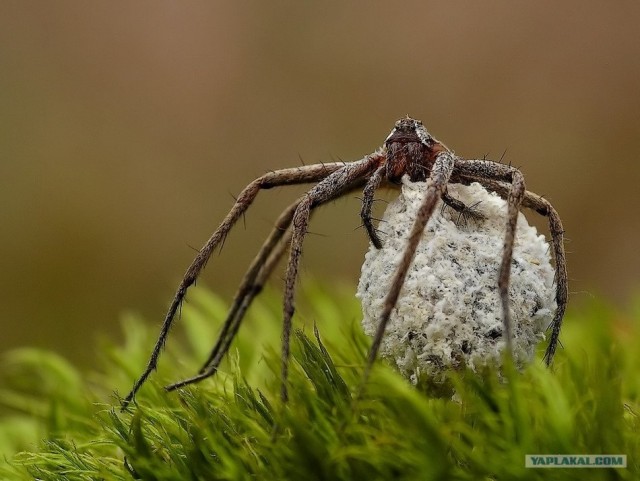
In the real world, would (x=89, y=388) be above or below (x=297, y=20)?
below

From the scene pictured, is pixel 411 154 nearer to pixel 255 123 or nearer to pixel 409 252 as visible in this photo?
pixel 409 252

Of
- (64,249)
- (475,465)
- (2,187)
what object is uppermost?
(2,187)

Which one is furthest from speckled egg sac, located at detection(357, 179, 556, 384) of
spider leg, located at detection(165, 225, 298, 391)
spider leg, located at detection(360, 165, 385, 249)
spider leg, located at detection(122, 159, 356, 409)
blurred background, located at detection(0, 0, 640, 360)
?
blurred background, located at detection(0, 0, 640, 360)

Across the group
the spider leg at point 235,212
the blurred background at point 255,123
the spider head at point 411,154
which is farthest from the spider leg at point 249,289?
the blurred background at point 255,123

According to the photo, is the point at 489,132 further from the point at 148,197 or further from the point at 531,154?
the point at 148,197

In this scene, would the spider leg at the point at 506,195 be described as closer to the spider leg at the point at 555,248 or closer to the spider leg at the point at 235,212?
the spider leg at the point at 555,248

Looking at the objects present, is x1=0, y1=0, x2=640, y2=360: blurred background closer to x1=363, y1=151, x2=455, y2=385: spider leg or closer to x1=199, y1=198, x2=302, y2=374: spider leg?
x1=199, y1=198, x2=302, y2=374: spider leg

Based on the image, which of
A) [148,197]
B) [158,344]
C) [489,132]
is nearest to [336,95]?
[489,132]
